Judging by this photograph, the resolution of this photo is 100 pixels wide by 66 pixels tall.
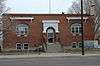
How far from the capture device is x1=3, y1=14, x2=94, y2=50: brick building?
2751 inches

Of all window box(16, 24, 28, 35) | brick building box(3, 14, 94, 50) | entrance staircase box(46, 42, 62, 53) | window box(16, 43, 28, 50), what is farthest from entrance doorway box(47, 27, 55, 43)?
entrance staircase box(46, 42, 62, 53)

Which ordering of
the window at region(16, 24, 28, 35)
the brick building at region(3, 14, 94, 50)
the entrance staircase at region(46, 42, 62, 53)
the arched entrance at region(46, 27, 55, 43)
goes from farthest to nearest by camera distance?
the arched entrance at region(46, 27, 55, 43), the window at region(16, 24, 28, 35), the brick building at region(3, 14, 94, 50), the entrance staircase at region(46, 42, 62, 53)

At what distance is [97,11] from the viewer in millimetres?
77000

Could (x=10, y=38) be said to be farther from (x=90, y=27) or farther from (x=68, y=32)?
(x=90, y=27)

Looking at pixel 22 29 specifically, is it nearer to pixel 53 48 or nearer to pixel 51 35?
pixel 51 35

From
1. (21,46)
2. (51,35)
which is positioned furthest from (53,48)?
(21,46)

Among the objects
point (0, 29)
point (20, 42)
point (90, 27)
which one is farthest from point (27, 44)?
point (90, 27)

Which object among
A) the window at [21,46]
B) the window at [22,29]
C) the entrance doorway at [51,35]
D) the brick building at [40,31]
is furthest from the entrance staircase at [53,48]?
the window at [22,29]

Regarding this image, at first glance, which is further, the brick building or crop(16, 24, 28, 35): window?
crop(16, 24, 28, 35): window

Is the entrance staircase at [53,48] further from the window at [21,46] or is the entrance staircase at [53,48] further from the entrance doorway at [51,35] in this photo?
the window at [21,46]

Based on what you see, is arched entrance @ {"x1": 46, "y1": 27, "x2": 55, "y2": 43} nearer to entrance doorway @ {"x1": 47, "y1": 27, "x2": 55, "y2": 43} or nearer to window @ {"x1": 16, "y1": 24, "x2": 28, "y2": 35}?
entrance doorway @ {"x1": 47, "y1": 27, "x2": 55, "y2": 43}

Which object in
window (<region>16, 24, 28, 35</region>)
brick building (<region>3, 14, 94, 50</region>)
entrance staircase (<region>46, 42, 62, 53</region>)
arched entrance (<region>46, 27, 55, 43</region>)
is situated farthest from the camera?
arched entrance (<region>46, 27, 55, 43</region>)

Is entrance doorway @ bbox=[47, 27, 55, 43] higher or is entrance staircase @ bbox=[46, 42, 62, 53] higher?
entrance doorway @ bbox=[47, 27, 55, 43]

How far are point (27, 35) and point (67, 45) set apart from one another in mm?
8269
